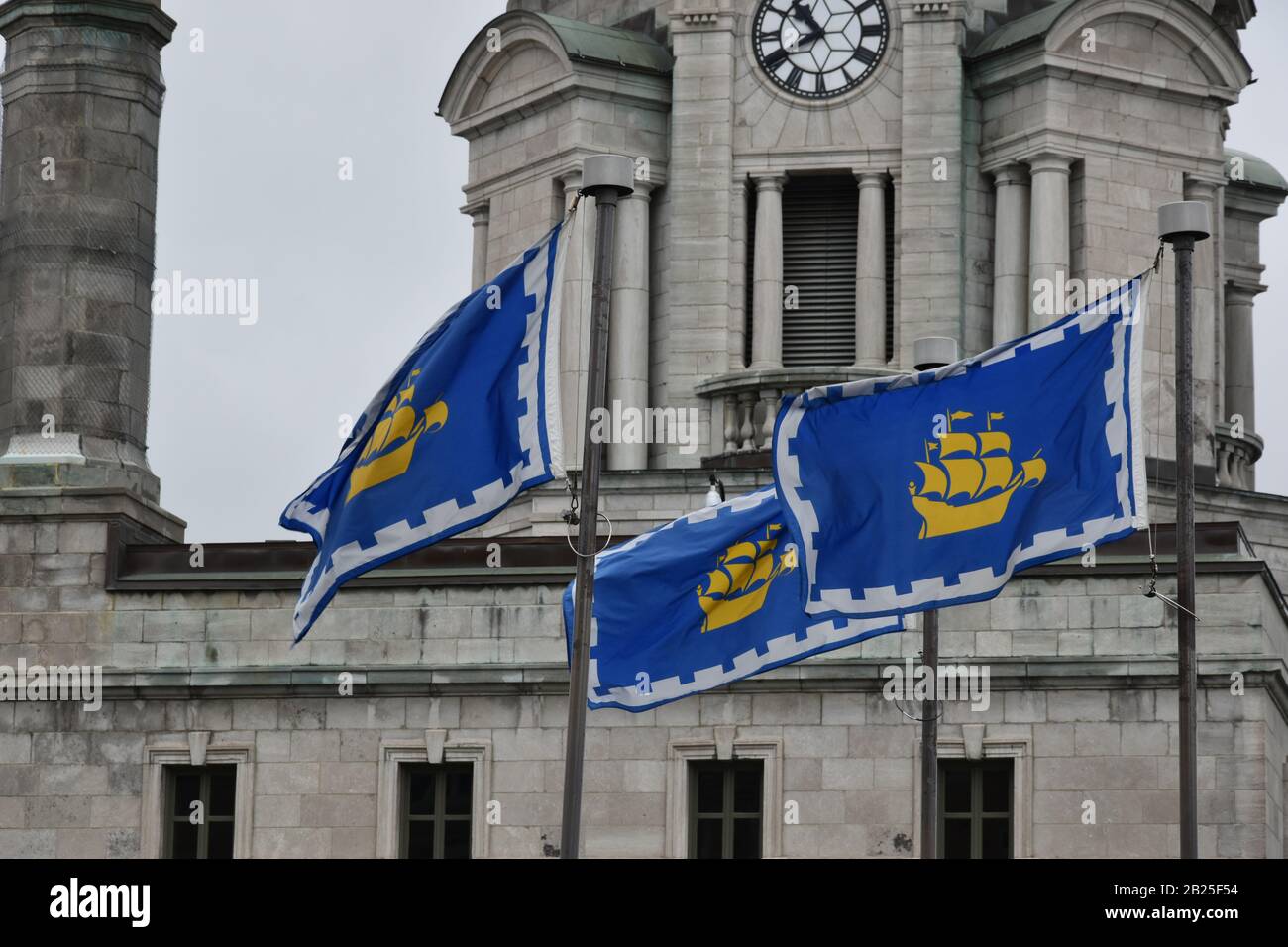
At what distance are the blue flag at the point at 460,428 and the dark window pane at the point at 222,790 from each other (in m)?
9.87

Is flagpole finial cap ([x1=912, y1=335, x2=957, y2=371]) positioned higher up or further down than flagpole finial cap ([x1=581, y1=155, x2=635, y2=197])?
further down

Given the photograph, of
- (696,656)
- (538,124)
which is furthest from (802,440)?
(538,124)

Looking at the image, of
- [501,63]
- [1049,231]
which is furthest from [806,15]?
[1049,231]

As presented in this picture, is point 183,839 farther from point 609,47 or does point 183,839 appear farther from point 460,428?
point 609,47

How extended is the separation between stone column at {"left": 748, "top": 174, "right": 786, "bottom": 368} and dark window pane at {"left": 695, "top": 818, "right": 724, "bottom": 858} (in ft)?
39.7

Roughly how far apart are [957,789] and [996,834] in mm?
683

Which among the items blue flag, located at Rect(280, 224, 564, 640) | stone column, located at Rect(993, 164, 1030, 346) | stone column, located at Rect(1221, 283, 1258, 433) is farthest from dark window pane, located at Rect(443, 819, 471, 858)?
stone column, located at Rect(1221, 283, 1258, 433)

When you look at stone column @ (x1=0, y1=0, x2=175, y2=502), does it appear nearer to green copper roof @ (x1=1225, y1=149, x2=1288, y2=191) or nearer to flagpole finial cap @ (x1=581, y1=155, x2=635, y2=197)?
flagpole finial cap @ (x1=581, y1=155, x2=635, y2=197)

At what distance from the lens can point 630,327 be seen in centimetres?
4494

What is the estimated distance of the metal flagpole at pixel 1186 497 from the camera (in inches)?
893

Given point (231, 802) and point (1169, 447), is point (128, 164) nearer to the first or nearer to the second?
point (231, 802)

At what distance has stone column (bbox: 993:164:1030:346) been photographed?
44062 mm

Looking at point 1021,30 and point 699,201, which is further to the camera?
point 699,201

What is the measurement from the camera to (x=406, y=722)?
33.8m
